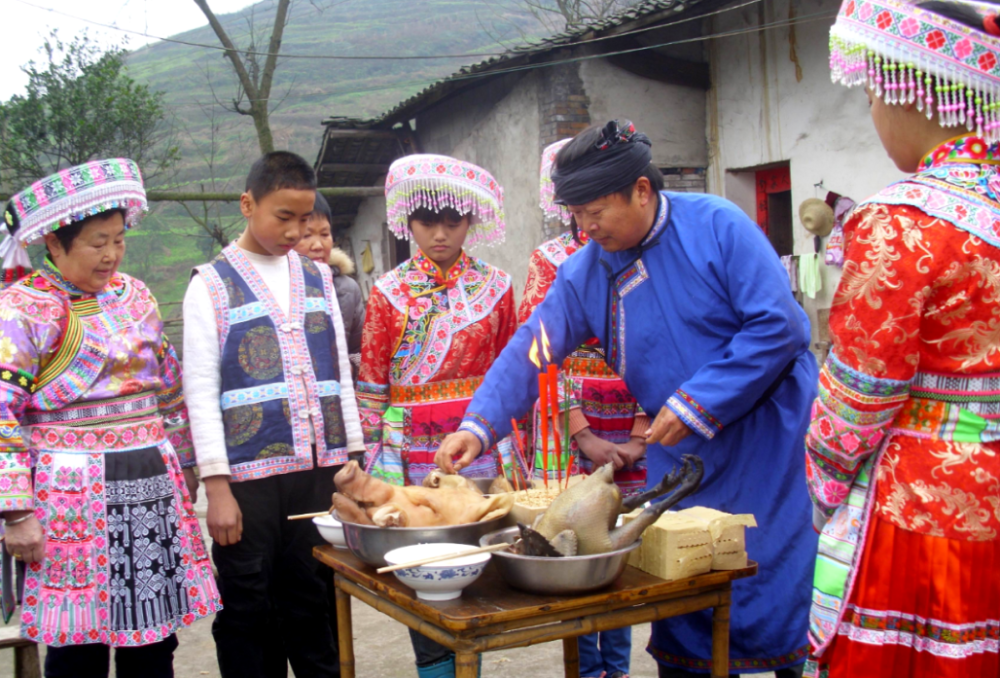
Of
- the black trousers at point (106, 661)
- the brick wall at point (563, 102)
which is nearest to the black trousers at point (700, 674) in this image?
the black trousers at point (106, 661)

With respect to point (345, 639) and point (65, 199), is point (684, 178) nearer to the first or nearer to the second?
point (65, 199)

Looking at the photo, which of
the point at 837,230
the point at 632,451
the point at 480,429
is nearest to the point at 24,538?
the point at 480,429

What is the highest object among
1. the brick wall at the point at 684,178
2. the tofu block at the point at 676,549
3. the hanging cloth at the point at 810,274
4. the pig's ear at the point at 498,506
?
the brick wall at the point at 684,178

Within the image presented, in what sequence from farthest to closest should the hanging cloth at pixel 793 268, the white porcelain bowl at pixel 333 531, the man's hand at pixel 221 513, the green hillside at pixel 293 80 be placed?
the green hillside at pixel 293 80
the hanging cloth at pixel 793 268
the man's hand at pixel 221 513
the white porcelain bowl at pixel 333 531

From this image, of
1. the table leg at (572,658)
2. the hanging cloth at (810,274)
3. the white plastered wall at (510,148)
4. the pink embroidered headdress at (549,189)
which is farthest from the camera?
the white plastered wall at (510,148)

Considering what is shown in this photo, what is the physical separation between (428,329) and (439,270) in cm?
29

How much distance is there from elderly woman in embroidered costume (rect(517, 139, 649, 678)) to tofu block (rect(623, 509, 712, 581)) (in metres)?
1.32

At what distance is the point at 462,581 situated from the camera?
1875mm

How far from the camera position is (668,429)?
8.12 ft

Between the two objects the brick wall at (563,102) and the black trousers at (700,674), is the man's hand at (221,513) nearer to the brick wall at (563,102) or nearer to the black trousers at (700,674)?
the black trousers at (700,674)

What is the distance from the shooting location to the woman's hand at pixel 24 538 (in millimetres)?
2760

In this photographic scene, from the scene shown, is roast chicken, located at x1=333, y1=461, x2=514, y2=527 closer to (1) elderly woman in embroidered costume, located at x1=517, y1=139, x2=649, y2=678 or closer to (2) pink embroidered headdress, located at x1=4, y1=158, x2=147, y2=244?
(1) elderly woman in embroidered costume, located at x1=517, y1=139, x2=649, y2=678

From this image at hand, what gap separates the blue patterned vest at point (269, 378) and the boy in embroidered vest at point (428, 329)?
29 centimetres

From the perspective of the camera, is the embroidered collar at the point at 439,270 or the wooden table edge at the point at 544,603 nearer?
the wooden table edge at the point at 544,603
